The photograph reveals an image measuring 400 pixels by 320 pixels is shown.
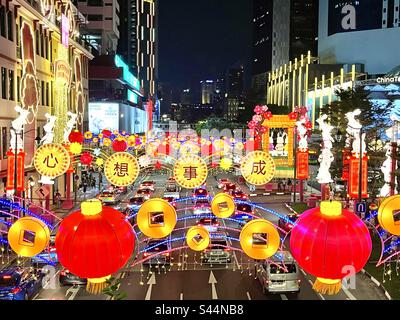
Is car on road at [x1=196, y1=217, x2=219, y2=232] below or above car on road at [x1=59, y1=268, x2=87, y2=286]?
above

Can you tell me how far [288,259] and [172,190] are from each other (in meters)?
27.7

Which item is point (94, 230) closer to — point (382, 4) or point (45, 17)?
point (45, 17)

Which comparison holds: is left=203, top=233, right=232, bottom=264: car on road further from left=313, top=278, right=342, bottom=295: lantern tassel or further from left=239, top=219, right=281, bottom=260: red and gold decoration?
left=313, top=278, right=342, bottom=295: lantern tassel

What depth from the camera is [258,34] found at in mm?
198750

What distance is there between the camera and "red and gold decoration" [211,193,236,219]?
17031 mm

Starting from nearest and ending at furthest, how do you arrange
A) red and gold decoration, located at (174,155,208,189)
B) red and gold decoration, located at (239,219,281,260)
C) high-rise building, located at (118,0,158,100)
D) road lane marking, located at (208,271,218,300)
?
1. red and gold decoration, located at (239,219,281,260)
2. road lane marking, located at (208,271,218,300)
3. red and gold decoration, located at (174,155,208,189)
4. high-rise building, located at (118,0,158,100)

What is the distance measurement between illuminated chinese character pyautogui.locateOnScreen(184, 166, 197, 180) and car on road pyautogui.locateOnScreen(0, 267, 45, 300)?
7.04 metres

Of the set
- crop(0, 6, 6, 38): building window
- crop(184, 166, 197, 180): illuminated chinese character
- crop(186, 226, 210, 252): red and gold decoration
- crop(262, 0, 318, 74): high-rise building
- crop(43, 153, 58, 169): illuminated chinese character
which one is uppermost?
crop(262, 0, 318, 74): high-rise building

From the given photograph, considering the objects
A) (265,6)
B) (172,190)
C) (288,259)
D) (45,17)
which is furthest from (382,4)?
(265,6)

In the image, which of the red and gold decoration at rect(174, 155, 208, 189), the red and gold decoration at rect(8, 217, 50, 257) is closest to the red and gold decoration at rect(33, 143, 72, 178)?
the red and gold decoration at rect(174, 155, 208, 189)

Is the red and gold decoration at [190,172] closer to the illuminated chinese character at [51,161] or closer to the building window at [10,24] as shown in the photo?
the illuminated chinese character at [51,161]

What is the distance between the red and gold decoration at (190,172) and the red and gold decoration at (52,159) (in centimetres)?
505

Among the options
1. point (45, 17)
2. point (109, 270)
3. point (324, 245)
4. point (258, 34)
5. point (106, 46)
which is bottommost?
point (109, 270)

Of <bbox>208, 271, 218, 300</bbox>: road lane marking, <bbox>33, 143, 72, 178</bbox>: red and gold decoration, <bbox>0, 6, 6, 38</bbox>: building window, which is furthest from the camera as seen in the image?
<bbox>0, 6, 6, 38</bbox>: building window
